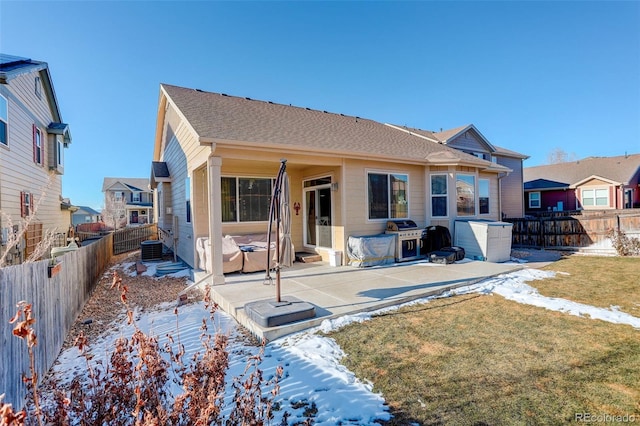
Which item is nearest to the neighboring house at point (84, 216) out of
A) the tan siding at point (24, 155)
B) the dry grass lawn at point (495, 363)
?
the tan siding at point (24, 155)

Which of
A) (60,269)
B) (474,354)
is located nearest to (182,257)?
(60,269)

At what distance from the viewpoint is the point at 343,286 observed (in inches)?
245

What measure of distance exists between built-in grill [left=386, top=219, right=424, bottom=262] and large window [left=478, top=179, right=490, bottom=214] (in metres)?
3.36

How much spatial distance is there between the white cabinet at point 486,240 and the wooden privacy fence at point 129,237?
14834mm

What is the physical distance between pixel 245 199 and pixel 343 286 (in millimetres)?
4437

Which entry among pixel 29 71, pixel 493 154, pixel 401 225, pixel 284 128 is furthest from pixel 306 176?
pixel 493 154

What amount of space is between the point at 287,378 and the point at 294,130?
6658 mm

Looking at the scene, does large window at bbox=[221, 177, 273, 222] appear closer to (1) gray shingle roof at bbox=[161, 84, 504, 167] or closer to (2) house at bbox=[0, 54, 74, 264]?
(1) gray shingle roof at bbox=[161, 84, 504, 167]

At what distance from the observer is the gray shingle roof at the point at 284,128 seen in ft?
22.9

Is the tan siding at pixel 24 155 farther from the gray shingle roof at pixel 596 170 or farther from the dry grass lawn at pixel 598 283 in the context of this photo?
the gray shingle roof at pixel 596 170

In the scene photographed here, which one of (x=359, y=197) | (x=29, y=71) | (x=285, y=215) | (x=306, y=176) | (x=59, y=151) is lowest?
(x=285, y=215)

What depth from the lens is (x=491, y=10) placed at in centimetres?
1061

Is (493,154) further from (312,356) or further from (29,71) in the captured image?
(29,71)

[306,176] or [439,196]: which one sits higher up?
[306,176]
